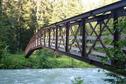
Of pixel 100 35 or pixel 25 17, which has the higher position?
pixel 25 17

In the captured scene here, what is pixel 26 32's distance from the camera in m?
42.5

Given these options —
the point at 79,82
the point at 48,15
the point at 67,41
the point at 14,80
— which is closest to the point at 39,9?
the point at 48,15

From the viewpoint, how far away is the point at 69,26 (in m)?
12.7

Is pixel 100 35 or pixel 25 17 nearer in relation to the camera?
pixel 100 35

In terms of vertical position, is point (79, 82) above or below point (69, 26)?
below

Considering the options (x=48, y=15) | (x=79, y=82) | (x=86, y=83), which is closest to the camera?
(x=79, y=82)

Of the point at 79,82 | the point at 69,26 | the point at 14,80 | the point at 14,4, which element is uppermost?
the point at 14,4

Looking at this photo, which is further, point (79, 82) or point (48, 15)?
point (48, 15)

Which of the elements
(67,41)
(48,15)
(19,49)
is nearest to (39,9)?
(48,15)

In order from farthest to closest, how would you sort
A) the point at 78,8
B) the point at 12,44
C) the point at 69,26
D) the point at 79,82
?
the point at 78,8 → the point at 12,44 → the point at 69,26 → the point at 79,82

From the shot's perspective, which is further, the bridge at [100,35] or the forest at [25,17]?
the forest at [25,17]

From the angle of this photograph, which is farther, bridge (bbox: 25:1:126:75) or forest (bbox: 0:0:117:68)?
forest (bbox: 0:0:117:68)

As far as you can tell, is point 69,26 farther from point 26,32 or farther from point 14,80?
point 26,32

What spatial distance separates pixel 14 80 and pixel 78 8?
29.8m
